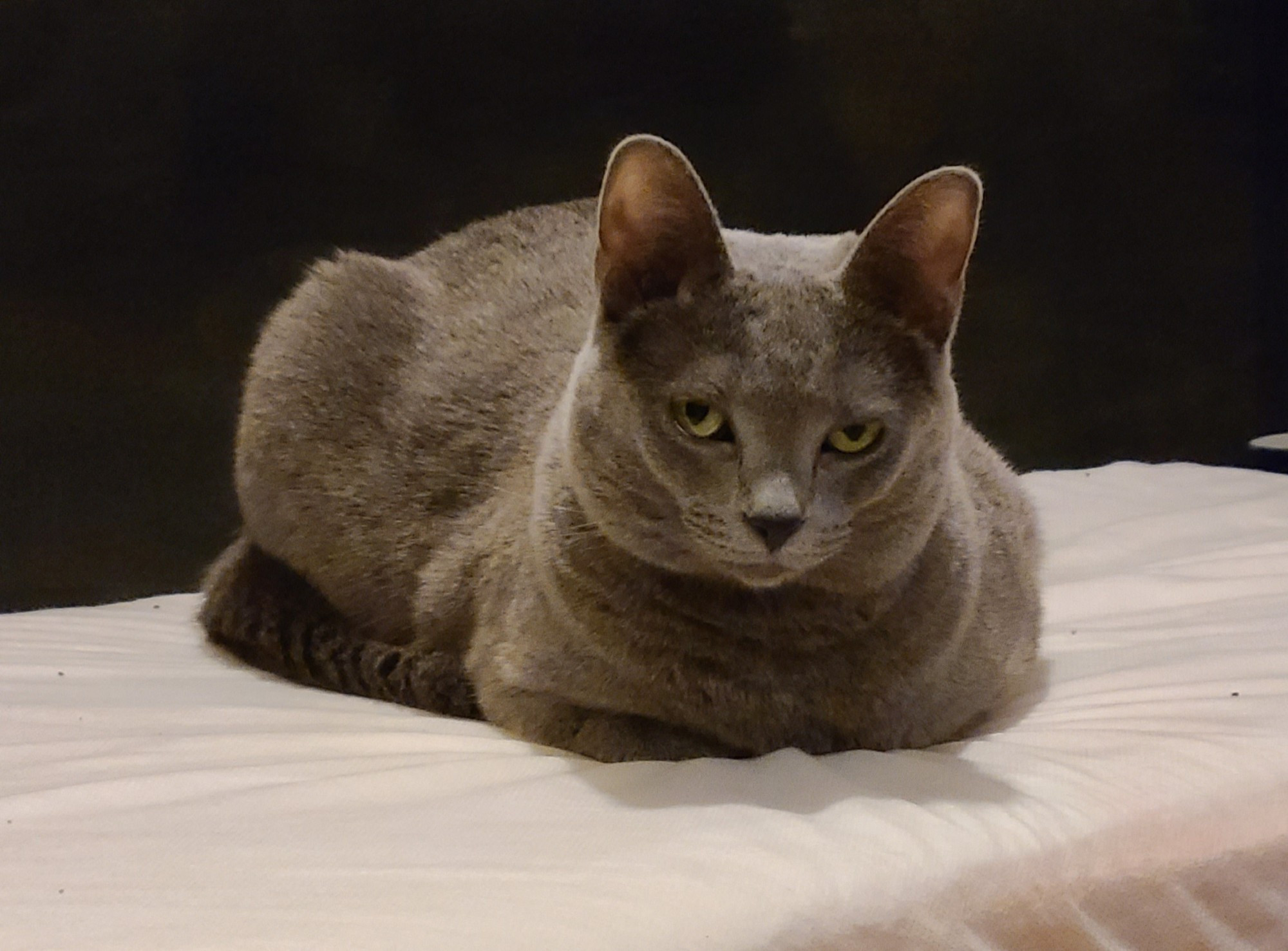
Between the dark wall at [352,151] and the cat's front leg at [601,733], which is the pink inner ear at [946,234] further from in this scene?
the dark wall at [352,151]

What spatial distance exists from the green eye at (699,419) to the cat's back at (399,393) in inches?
16.9

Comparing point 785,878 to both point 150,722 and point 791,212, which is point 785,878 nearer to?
point 150,722

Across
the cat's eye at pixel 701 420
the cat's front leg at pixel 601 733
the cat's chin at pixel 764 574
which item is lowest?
the cat's front leg at pixel 601 733

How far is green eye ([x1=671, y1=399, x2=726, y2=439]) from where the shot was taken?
3.28ft

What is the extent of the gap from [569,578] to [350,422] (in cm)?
57

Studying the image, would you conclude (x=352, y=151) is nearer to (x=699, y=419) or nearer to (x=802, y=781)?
(x=699, y=419)

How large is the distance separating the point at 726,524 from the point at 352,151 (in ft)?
4.81

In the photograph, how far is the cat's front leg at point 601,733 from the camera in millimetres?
1104

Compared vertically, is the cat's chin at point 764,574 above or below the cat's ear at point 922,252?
below

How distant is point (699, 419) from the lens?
1.02 meters

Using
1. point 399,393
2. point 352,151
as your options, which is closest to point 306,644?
point 399,393

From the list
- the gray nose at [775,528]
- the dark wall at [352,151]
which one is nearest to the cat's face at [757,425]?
the gray nose at [775,528]

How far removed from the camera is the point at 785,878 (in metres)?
0.83

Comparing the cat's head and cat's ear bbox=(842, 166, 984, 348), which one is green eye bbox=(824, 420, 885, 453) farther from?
cat's ear bbox=(842, 166, 984, 348)
